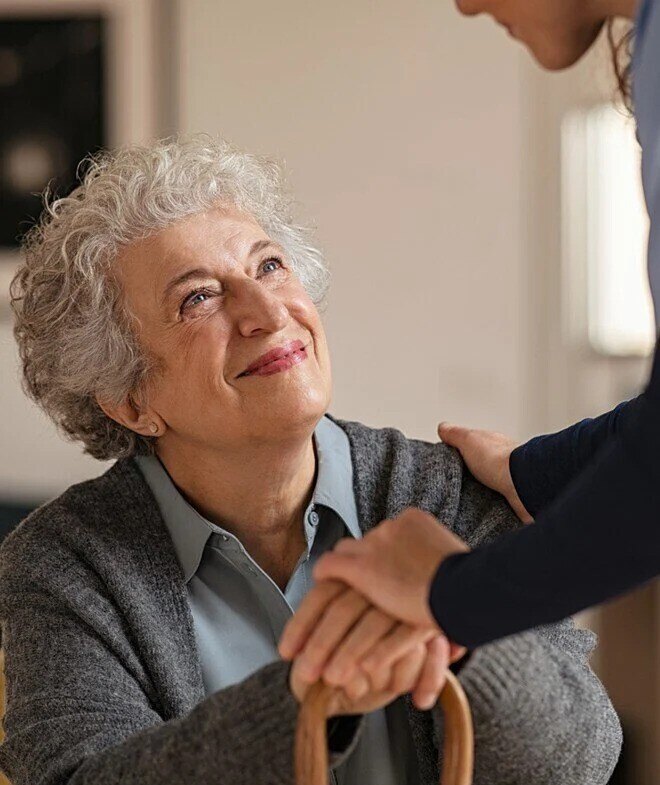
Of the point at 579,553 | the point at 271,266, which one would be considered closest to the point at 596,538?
the point at 579,553

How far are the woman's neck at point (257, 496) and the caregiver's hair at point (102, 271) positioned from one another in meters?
0.12

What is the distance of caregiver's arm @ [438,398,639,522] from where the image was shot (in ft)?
5.36

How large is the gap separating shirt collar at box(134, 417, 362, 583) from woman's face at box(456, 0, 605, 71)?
759 millimetres

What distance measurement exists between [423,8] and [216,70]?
2.42 feet

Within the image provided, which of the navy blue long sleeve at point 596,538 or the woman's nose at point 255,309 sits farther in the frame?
the woman's nose at point 255,309

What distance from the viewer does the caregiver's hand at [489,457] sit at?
1687mm

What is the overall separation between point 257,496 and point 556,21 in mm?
844

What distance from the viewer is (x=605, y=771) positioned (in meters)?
1.48

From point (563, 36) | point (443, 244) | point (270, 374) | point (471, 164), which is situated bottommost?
point (443, 244)

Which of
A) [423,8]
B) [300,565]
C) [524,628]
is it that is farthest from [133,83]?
A: [524,628]

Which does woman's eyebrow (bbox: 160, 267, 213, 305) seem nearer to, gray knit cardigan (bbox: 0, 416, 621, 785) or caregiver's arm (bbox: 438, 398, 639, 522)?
gray knit cardigan (bbox: 0, 416, 621, 785)

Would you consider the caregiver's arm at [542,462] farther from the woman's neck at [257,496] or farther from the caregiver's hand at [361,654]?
the caregiver's hand at [361,654]

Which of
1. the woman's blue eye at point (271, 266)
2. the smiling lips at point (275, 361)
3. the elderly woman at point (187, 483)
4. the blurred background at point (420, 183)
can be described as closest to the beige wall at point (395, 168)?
the blurred background at point (420, 183)

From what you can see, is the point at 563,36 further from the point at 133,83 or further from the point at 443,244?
the point at 133,83
